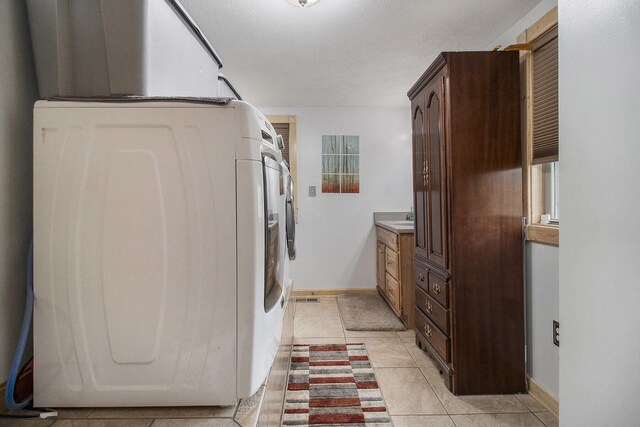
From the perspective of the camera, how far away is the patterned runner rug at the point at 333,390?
1684mm

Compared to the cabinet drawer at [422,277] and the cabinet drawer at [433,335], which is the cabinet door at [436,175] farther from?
the cabinet drawer at [433,335]

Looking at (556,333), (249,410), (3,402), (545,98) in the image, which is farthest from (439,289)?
(3,402)

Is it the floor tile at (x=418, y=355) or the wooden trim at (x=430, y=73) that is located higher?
the wooden trim at (x=430, y=73)

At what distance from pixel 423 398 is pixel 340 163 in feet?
8.92

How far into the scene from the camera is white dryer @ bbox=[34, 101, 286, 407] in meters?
0.83

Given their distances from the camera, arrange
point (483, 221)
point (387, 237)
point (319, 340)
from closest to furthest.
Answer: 1. point (483, 221)
2. point (319, 340)
3. point (387, 237)

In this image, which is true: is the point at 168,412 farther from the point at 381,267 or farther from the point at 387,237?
the point at 381,267

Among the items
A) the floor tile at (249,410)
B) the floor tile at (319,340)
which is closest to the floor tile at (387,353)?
the floor tile at (319,340)

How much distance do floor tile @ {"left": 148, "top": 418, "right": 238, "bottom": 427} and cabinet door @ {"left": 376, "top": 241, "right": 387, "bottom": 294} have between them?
2906 millimetres

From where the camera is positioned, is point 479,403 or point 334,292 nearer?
point 479,403

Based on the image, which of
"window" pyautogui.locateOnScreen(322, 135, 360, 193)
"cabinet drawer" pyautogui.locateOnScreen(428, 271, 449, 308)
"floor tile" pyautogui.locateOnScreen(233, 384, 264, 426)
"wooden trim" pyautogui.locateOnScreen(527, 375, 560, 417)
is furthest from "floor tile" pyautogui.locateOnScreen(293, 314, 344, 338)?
"floor tile" pyautogui.locateOnScreen(233, 384, 264, 426)

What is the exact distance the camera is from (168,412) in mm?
852

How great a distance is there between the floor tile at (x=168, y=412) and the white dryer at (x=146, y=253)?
2cm

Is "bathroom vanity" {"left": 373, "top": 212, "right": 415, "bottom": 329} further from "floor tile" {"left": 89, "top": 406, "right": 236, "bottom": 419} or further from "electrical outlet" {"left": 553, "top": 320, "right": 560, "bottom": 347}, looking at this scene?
"floor tile" {"left": 89, "top": 406, "right": 236, "bottom": 419}
